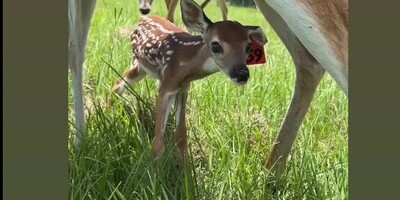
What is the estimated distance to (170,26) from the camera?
8.70 ft

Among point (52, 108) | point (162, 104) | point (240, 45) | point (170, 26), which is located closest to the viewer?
point (52, 108)

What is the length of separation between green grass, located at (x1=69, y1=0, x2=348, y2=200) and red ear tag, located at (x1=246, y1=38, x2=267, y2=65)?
11 cm

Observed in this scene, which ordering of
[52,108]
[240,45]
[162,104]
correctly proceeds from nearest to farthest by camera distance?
1. [52,108]
2. [240,45]
3. [162,104]

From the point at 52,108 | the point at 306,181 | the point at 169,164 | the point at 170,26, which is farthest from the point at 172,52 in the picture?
the point at 52,108

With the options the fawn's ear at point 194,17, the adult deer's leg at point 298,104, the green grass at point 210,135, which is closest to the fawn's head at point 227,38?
the fawn's ear at point 194,17

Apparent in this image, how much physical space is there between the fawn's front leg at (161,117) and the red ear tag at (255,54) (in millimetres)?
245

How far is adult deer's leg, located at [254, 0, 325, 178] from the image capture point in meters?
2.54

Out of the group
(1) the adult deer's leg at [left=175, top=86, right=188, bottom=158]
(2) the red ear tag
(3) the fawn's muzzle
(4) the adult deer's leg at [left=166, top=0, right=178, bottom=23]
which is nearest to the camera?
(3) the fawn's muzzle

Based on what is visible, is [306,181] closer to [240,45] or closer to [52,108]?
[240,45]

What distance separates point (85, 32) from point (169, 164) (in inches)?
24.0

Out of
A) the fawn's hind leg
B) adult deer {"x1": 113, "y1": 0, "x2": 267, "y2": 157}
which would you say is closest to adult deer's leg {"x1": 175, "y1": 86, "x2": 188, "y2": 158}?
adult deer {"x1": 113, "y1": 0, "x2": 267, "y2": 157}

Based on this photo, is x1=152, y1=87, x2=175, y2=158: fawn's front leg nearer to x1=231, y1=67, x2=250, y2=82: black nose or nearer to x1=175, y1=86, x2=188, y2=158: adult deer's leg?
x1=175, y1=86, x2=188, y2=158: adult deer's leg

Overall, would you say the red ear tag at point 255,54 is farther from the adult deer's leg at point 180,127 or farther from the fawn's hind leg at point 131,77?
the fawn's hind leg at point 131,77

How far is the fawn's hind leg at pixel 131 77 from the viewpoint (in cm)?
261
